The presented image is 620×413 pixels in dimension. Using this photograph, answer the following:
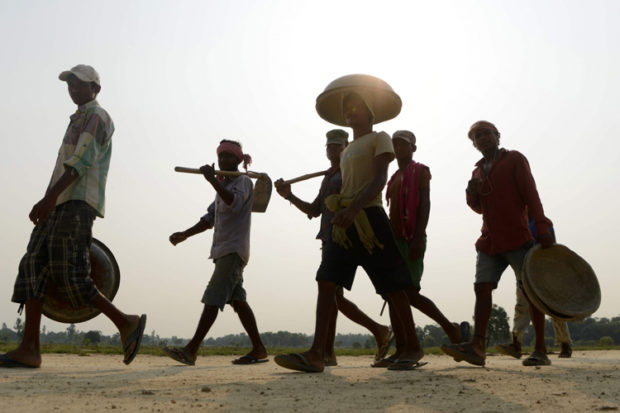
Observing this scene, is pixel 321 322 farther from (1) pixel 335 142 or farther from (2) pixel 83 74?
(2) pixel 83 74

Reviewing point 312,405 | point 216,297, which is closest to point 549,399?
point 312,405

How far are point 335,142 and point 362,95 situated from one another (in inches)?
57.0

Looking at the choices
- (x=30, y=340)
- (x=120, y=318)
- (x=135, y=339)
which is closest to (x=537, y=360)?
(x=135, y=339)

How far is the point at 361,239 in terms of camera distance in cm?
445

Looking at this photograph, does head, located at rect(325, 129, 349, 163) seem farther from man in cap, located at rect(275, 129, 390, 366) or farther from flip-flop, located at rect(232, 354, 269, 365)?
flip-flop, located at rect(232, 354, 269, 365)

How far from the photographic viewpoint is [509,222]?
5262mm

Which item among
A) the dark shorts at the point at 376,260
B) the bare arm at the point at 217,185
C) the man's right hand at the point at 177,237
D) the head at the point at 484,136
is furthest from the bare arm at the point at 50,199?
the head at the point at 484,136

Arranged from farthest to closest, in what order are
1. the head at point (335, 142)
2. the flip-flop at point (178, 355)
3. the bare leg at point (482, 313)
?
the head at point (335, 142) < the flip-flop at point (178, 355) < the bare leg at point (482, 313)

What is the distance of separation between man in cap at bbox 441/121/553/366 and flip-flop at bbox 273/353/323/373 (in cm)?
152

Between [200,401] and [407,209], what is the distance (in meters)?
3.30

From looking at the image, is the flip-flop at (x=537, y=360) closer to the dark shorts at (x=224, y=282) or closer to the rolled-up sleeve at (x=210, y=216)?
the dark shorts at (x=224, y=282)

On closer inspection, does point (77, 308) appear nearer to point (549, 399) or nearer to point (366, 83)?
point (366, 83)

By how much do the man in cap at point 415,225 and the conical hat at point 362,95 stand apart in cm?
65

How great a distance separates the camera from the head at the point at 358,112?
4809mm
